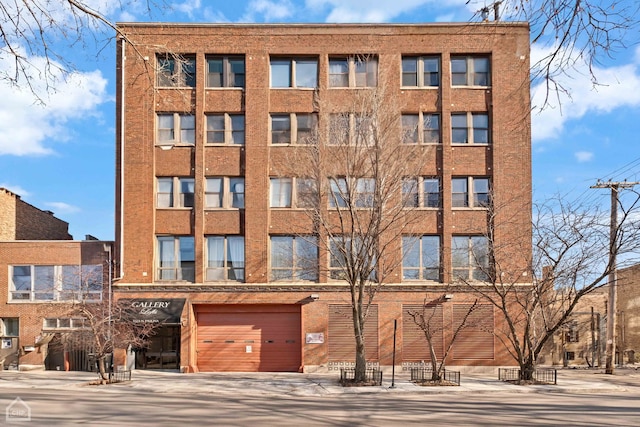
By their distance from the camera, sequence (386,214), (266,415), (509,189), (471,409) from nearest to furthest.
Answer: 1. (266,415)
2. (471,409)
3. (386,214)
4. (509,189)

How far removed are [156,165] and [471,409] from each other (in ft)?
67.9

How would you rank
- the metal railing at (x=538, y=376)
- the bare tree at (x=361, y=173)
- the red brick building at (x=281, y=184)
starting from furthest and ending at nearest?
the red brick building at (x=281, y=184) < the metal railing at (x=538, y=376) < the bare tree at (x=361, y=173)

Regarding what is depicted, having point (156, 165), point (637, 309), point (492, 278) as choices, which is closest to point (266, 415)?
point (492, 278)

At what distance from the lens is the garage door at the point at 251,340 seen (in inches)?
1261

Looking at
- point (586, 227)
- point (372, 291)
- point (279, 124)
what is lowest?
point (372, 291)

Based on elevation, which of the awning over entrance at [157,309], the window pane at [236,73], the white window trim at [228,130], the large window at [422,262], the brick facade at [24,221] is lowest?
the awning over entrance at [157,309]

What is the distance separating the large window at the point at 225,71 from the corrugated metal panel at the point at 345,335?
12.9m

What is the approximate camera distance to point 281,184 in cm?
3241

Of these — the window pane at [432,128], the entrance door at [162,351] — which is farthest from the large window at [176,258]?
the window pane at [432,128]

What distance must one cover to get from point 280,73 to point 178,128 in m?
6.15

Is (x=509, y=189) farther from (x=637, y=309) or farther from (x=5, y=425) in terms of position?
(x=5, y=425)

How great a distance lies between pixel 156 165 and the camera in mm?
32406

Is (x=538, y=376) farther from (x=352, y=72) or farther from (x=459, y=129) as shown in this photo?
(x=352, y=72)

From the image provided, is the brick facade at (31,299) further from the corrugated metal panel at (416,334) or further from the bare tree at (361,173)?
the corrugated metal panel at (416,334)
